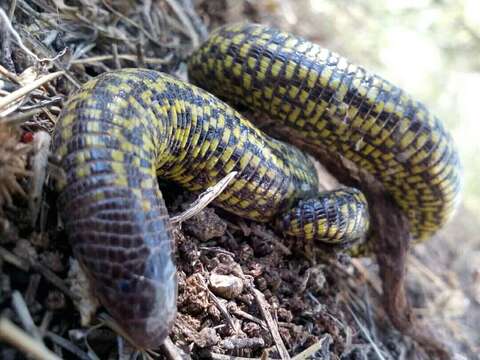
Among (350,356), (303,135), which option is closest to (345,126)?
(303,135)

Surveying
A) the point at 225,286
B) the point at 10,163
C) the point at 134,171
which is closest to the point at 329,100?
the point at 225,286

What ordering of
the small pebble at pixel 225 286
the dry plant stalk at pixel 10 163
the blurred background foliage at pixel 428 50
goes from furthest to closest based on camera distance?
the blurred background foliage at pixel 428 50
the small pebble at pixel 225 286
the dry plant stalk at pixel 10 163

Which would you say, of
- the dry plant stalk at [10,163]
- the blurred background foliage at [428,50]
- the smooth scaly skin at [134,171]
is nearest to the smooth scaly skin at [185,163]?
the smooth scaly skin at [134,171]

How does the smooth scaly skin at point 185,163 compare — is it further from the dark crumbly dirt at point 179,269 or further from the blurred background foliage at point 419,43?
the blurred background foliage at point 419,43

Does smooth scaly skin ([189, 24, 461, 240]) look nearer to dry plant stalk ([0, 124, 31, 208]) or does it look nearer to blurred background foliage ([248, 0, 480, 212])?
dry plant stalk ([0, 124, 31, 208])

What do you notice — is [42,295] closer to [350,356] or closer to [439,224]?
[350,356]

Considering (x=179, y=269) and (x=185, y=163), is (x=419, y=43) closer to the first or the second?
(x=185, y=163)
